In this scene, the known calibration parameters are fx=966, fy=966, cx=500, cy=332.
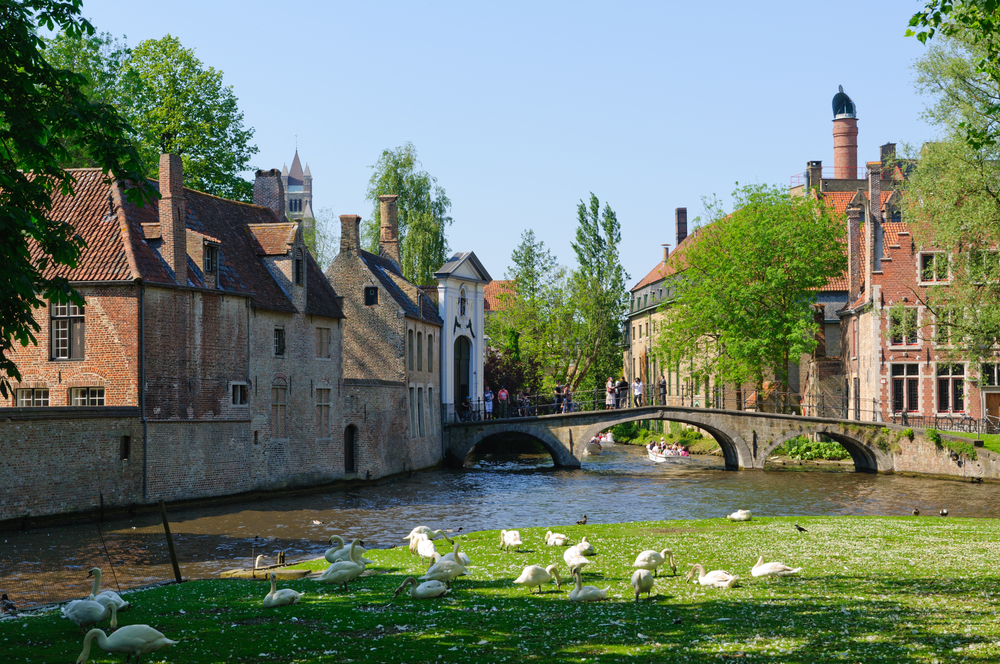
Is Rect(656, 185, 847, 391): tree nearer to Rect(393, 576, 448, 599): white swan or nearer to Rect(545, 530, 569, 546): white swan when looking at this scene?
Rect(545, 530, 569, 546): white swan

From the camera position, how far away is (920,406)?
43875 mm

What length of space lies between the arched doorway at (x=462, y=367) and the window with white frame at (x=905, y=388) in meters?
21.5

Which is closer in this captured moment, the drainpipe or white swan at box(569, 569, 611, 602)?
white swan at box(569, 569, 611, 602)

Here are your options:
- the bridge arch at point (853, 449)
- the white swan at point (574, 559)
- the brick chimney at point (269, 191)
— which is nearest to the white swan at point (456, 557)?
the white swan at point (574, 559)

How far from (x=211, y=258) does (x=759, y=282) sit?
91.7 ft

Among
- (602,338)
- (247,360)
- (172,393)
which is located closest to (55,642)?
(172,393)

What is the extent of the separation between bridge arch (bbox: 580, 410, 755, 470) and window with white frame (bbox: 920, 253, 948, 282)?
11.0 m

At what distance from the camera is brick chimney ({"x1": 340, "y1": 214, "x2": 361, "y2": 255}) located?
43.5m

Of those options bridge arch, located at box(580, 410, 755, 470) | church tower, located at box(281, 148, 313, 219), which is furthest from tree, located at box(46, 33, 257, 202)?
church tower, located at box(281, 148, 313, 219)

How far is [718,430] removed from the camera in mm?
45969

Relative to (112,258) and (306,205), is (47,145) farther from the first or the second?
(306,205)

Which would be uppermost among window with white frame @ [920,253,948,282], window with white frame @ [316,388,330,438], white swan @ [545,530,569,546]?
window with white frame @ [920,253,948,282]

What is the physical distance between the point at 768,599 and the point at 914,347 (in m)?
36.2

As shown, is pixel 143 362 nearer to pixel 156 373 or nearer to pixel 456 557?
pixel 156 373
